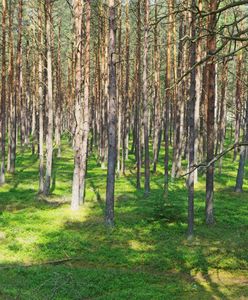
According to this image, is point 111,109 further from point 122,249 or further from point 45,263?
point 45,263

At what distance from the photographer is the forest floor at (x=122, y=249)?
1026 cm

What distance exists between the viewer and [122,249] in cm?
→ 1336

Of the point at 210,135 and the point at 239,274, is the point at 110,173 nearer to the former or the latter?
the point at 210,135

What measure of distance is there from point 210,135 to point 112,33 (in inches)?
219

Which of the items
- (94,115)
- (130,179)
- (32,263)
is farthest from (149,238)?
(94,115)

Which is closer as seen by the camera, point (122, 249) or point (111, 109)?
point (122, 249)

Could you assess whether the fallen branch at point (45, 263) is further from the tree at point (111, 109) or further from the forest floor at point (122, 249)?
the tree at point (111, 109)

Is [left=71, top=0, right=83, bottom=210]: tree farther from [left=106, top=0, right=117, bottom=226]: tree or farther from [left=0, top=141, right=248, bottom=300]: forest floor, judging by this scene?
[left=106, top=0, right=117, bottom=226]: tree

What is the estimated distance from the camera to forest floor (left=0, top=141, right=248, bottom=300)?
1026 centimetres

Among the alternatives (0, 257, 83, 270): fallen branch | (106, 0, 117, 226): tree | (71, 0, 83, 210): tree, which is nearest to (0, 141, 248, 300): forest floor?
(0, 257, 83, 270): fallen branch

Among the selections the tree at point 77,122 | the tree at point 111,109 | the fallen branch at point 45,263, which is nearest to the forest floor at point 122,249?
the fallen branch at point 45,263

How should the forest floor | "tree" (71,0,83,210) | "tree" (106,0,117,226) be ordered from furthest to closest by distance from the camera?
"tree" (71,0,83,210)
"tree" (106,0,117,226)
the forest floor

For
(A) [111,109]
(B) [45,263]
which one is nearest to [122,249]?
(B) [45,263]

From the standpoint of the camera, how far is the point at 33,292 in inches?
385
